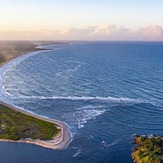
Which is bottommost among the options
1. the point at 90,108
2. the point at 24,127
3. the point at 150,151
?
the point at 24,127

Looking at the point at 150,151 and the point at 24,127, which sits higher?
the point at 150,151

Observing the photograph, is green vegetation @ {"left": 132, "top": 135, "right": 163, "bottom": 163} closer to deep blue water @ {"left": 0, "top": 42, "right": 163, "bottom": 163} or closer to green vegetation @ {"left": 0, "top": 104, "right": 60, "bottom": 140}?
deep blue water @ {"left": 0, "top": 42, "right": 163, "bottom": 163}

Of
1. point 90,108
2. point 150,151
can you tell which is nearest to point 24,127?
point 90,108

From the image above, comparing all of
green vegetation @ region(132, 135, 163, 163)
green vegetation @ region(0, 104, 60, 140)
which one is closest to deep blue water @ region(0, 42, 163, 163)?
green vegetation @ region(0, 104, 60, 140)

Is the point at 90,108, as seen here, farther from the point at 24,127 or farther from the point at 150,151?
the point at 150,151

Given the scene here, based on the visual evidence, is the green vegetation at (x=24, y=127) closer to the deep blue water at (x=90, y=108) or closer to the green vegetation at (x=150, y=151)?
the deep blue water at (x=90, y=108)

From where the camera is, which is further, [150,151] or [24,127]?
[24,127]

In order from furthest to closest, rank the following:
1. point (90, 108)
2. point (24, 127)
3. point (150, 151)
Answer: point (90, 108)
point (24, 127)
point (150, 151)

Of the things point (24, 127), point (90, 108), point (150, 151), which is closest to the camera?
point (150, 151)

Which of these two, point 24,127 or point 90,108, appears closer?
point 24,127

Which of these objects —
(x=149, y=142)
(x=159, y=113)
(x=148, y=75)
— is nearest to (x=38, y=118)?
(x=159, y=113)
